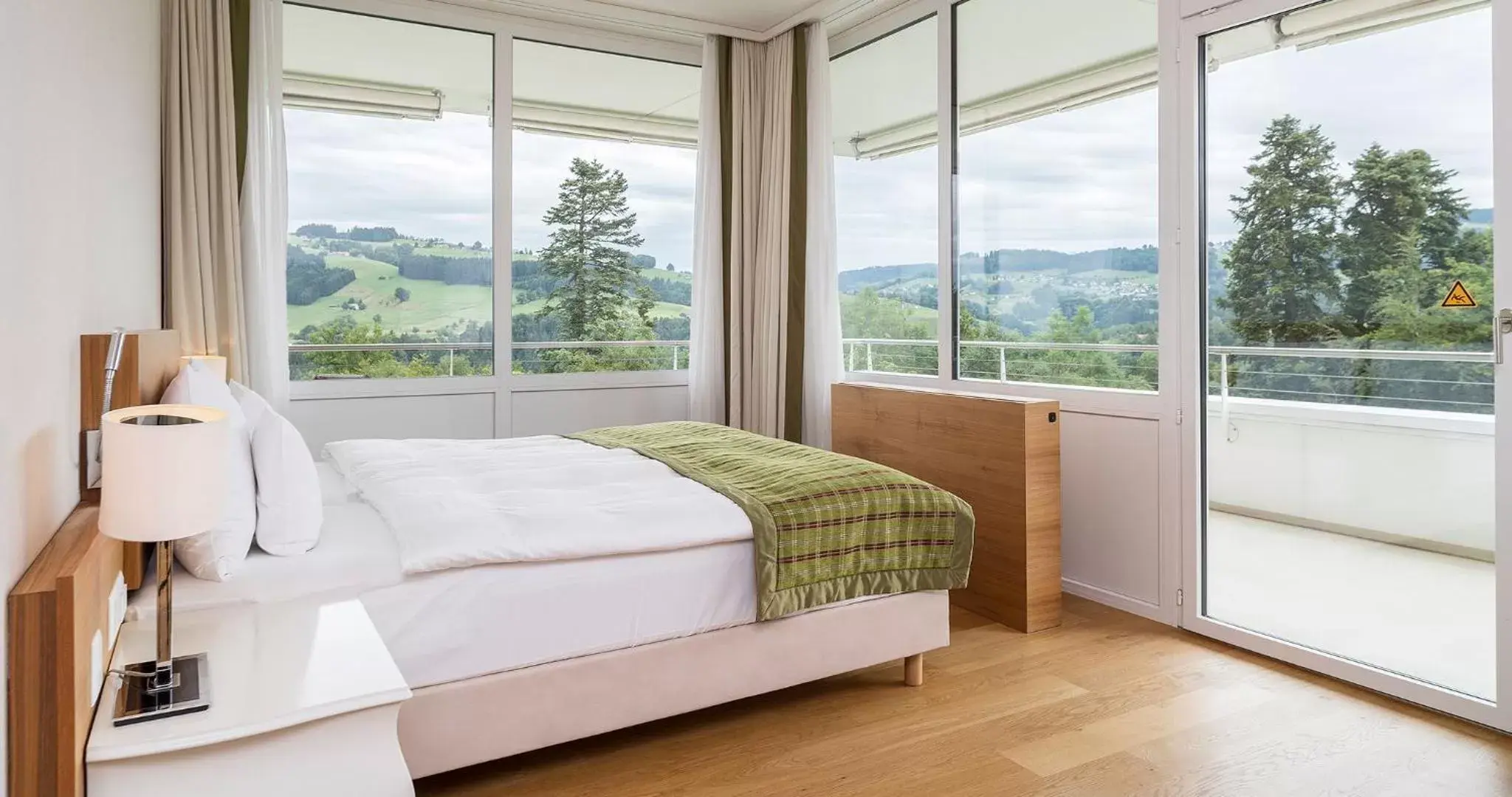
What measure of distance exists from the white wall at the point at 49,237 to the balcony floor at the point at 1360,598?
3255 mm

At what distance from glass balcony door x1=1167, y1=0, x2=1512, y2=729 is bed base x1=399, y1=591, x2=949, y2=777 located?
3.91 feet

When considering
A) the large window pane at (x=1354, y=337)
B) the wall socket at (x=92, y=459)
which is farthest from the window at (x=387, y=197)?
the large window pane at (x=1354, y=337)

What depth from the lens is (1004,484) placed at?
11.6 feet

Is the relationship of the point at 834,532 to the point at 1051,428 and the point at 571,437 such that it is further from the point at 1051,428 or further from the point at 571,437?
the point at 571,437

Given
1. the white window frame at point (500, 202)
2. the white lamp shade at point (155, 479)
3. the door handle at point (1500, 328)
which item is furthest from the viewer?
the white window frame at point (500, 202)

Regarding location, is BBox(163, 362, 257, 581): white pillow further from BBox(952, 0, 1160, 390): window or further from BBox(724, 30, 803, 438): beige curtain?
BBox(724, 30, 803, 438): beige curtain

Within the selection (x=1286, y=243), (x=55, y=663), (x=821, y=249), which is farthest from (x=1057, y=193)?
(x=55, y=663)

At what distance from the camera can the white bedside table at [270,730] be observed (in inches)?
53.3

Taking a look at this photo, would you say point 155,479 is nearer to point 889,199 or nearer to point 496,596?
point 496,596

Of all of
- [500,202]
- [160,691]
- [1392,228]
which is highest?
[500,202]

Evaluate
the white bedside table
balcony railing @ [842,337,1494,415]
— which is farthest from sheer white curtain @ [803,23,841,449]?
the white bedside table

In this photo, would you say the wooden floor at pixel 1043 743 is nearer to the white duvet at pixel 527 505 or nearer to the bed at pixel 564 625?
the bed at pixel 564 625

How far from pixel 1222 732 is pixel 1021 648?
771 mm

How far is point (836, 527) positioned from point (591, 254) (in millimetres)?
2989
